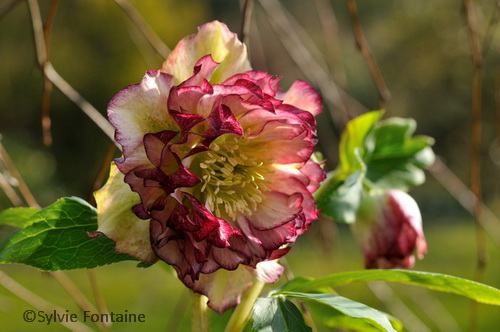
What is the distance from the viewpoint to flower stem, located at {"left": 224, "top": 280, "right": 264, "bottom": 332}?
0.37 m

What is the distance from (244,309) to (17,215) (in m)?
0.15

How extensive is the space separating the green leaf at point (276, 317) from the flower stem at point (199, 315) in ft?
0.10

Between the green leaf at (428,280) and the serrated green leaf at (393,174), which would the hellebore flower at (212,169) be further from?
the serrated green leaf at (393,174)

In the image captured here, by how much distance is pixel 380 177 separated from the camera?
50 centimetres

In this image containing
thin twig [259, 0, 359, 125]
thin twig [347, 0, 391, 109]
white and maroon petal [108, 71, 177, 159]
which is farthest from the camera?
thin twig [259, 0, 359, 125]

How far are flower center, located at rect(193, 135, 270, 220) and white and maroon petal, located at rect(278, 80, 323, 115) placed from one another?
0.04m

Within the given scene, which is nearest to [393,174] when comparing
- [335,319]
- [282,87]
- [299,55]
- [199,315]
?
[335,319]

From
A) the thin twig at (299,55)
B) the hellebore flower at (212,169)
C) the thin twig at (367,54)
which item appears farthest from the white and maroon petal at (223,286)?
the thin twig at (299,55)

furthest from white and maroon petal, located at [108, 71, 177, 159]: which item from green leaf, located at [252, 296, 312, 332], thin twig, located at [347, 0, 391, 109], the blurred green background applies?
the blurred green background

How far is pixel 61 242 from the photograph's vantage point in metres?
0.34

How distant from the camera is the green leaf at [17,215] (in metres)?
0.38

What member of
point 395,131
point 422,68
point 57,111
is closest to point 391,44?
point 422,68

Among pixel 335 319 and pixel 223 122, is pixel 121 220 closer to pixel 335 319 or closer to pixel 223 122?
pixel 223 122

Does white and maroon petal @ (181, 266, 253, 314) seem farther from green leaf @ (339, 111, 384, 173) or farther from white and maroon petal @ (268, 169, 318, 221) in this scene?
green leaf @ (339, 111, 384, 173)
